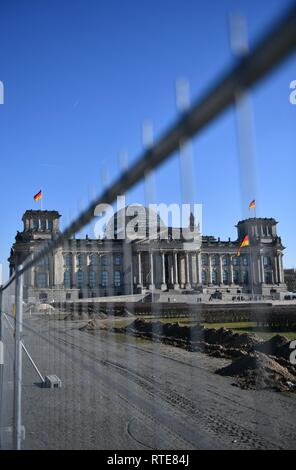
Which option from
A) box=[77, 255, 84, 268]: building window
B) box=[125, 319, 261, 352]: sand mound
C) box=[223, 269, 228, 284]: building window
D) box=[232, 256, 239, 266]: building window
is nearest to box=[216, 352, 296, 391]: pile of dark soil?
box=[125, 319, 261, 352]: sand mound

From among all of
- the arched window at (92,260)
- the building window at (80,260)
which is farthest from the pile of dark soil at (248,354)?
the building window at (80,260)

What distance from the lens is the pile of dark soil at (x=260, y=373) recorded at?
1666 centimetres

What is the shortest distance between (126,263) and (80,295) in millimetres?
2124

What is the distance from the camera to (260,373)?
57.0 ft

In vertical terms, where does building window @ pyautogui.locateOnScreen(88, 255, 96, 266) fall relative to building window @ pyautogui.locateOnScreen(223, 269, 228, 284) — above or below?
below

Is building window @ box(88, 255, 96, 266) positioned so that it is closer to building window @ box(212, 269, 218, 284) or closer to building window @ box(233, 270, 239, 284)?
building window @ box(233, 270, 239, 284)

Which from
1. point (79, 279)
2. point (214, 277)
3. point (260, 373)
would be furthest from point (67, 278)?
point (214, 277)

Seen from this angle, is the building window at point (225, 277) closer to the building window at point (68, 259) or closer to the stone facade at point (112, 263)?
the stone facade at point (112, 263)

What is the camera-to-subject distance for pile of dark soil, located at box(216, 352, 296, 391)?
54.6ft

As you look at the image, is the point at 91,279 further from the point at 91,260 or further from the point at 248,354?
the point at 248,354

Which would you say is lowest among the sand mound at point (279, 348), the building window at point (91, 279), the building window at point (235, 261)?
the sand mound at point (279, 348)

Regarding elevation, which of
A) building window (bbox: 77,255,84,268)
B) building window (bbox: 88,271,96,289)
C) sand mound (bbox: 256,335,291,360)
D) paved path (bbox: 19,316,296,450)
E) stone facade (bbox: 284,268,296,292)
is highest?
stone facade (bbox: 284,268,296,292)
